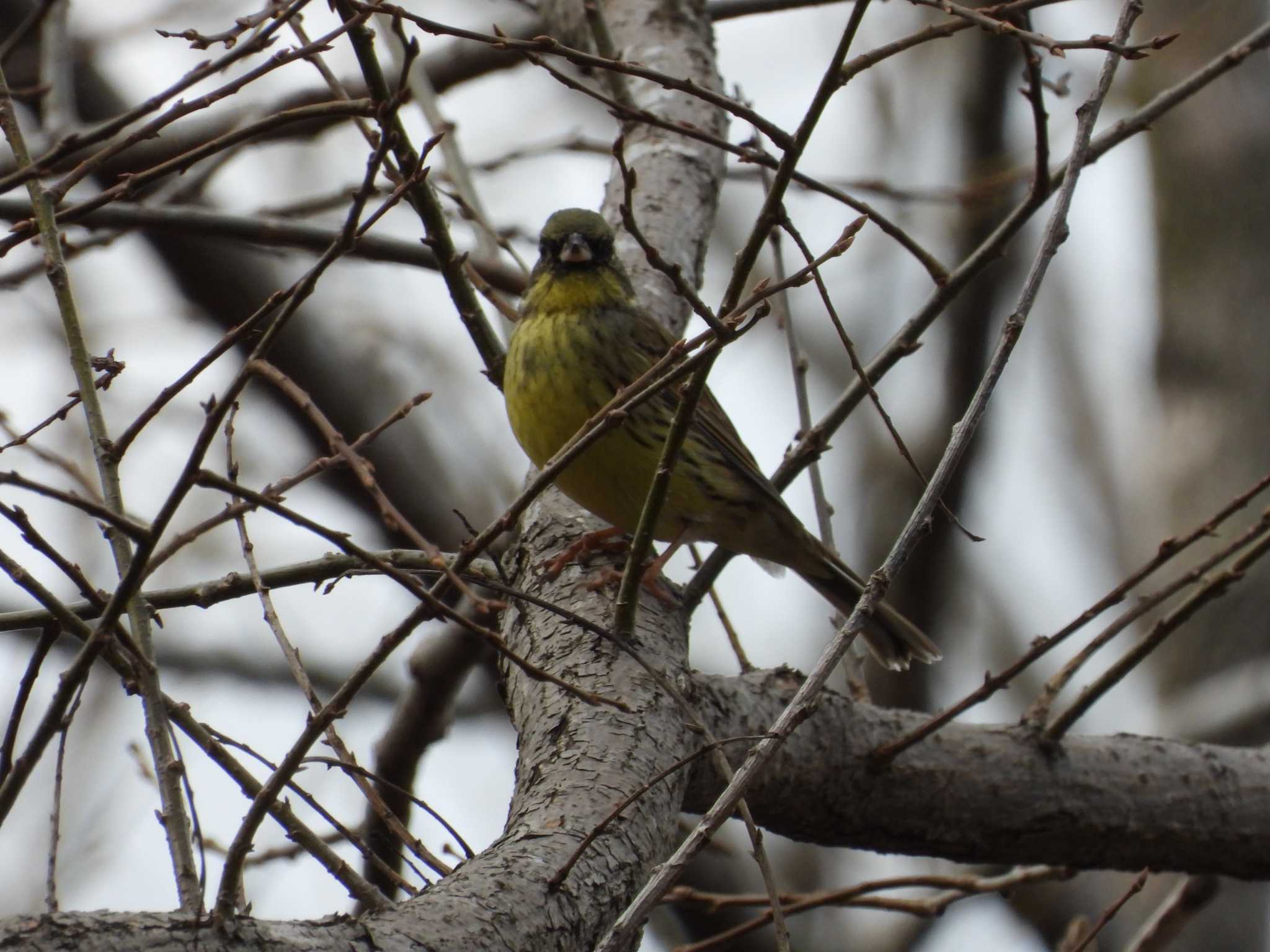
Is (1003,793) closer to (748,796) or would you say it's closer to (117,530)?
(748,796)

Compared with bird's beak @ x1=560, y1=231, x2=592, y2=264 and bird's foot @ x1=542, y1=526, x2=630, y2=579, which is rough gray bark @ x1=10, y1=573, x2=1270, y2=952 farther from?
bird's beak @ x1=560, y1=231, x2=592, y2=264

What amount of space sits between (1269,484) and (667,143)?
118 inches

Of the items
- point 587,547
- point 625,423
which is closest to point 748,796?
point 587,547

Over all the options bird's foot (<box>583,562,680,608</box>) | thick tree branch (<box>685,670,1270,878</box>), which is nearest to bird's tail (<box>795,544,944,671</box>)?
thick tree branch (<box>685,670,1270,878</box>)

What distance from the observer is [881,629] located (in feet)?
20.6

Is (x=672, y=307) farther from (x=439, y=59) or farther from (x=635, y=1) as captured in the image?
(x=439, y=59)

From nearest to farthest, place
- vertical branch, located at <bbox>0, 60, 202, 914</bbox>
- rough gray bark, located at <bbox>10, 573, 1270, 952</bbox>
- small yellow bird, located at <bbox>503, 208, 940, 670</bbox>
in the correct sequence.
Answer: vertical branch, located at <bbox>0, 60, 202, 914</bbox>
rough gray bark, located at <bbox>10, 573, 1270, 952</bbox>
small yellow bird, located at <bbox>503, 208, 940, 670</bbox>

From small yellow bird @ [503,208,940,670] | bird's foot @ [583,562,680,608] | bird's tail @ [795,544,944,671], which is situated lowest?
bird's foot @ [583,562,680,608]

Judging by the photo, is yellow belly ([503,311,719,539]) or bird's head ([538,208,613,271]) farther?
bird's head ([538,208,613,271])

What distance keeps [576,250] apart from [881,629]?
2.15 metres

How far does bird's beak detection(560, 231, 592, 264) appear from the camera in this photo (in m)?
5.63

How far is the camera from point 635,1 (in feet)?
21.9

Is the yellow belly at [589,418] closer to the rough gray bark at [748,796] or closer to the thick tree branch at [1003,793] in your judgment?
the rough gray bark at [748,796]

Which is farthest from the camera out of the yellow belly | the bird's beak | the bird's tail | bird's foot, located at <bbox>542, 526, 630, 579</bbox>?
the bird's tail
